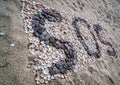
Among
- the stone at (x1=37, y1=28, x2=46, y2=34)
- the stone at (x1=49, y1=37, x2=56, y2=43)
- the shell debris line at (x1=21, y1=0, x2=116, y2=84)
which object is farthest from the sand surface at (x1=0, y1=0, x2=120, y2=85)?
the stone at (x1=49, y1=37, x2=56, y2=43)

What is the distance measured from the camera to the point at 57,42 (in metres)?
4.04

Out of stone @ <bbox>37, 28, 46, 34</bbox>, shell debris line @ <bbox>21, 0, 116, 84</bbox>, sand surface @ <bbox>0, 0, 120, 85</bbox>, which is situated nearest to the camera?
sand surface @ <bbox>0, 0, 120, 85</bbox>

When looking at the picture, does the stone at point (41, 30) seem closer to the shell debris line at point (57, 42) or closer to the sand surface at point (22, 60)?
the shell debris line at point (57, 42)

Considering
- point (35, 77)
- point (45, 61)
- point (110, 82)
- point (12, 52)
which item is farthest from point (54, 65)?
point (110, 82)

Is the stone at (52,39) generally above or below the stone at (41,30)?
below

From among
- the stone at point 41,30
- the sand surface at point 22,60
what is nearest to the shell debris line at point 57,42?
the stone at point 41,30

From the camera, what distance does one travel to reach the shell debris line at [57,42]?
3.59 meters

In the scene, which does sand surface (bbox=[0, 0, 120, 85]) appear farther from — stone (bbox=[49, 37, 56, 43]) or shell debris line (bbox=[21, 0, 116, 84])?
stone (bbox=[49, 37, 56, 43])

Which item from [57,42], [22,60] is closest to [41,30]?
[57,42]

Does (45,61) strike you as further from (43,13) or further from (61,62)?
(43,13)

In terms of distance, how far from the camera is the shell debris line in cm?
359

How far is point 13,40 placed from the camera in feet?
11.5

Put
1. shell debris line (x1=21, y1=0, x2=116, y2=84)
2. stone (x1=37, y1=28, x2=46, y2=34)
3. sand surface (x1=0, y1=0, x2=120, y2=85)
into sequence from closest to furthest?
1. sand surface (x1=0, y1=0, x2=120, y2=85)
2. shell debris line (x1=21, y1=0, x2=116, y2=84)
3. stone (x1=37, y1=28, x2=46, y2=34)

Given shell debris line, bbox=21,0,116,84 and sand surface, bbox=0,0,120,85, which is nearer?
sand surface, bbox=0,0,120,85
